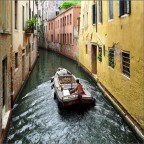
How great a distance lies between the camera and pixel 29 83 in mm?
17500

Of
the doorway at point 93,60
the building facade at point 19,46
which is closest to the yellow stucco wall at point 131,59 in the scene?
the building facade at point 19,46

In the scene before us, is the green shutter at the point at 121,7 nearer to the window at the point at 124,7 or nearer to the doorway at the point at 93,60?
the window at the point at 124,7

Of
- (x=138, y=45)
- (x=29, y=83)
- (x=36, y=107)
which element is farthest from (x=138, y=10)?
(x=29, y=83)

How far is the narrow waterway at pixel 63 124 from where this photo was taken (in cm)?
827

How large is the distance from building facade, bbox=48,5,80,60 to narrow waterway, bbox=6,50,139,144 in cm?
1722

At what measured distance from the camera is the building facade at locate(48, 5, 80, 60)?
98.3 feet

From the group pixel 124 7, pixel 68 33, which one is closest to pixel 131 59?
pixel 124 7

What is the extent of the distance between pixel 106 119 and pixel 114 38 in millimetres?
3821

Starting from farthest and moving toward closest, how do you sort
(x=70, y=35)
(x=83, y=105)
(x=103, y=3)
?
(x=70, y=35) < (x=103, y=3) < (x=83, y=105)

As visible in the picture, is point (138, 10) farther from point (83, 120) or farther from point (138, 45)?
point (83, 120)

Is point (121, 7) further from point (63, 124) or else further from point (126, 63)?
point (63, 124)

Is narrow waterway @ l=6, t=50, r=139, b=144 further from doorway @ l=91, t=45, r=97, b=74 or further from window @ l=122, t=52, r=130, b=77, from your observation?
doorway @ l=91, t=45, r=97, b=74

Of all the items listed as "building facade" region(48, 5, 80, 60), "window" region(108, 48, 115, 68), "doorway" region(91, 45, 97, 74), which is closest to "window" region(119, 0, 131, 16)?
"window" region(108, 48, 115, 68)

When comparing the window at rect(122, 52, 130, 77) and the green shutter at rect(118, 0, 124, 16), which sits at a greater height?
the green shutter at rect(118, 0, 124, 16)
